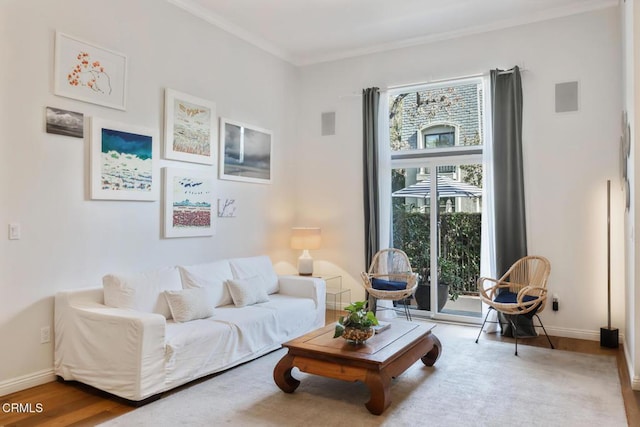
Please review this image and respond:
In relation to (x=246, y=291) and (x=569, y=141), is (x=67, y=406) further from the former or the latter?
(x=569, y=141)

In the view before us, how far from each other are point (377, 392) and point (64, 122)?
3.07m

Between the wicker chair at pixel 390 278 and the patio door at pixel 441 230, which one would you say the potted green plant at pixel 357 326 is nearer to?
the wicker chair at pixel 390 278

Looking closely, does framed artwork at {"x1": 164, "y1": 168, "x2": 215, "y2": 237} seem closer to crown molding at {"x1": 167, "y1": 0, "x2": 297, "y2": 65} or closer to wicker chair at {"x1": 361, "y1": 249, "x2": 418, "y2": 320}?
crown molding at {"x1": 167, "y1": 0, "x2": 297, "y2": 65}

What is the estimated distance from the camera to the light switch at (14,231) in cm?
327

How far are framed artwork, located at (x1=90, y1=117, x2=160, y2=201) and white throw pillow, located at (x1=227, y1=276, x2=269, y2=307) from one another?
1.12m

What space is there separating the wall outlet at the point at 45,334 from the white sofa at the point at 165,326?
5 centimetres

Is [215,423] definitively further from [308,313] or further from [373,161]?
[373,161]

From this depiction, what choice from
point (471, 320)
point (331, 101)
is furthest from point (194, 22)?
point (471, 320)

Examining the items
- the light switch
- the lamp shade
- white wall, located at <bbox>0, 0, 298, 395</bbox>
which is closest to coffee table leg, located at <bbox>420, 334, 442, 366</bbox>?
the lamp shade

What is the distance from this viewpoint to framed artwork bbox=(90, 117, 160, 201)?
3793mm

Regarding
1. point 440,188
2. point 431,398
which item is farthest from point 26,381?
point 440,188

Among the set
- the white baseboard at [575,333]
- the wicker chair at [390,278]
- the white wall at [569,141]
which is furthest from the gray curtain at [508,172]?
the wicker chair at [390,278]

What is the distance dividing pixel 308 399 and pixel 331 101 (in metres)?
4.28

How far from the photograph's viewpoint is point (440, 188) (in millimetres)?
5699
